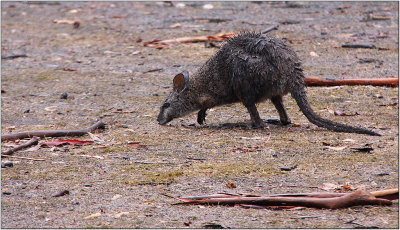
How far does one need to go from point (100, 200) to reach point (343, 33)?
8.41 metres

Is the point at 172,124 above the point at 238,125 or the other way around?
the other way around

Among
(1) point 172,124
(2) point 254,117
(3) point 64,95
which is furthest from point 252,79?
(3) point 64,95

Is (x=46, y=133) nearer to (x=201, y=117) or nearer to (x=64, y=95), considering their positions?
(x=201, y=117)

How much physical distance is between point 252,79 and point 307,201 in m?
2.85

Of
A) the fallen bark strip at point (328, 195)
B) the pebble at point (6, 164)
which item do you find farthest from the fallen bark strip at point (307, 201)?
the pebble at point (6, 164)

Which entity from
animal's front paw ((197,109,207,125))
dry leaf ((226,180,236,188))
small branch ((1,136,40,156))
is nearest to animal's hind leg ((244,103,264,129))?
animal's front paw ((197,109,207,125))

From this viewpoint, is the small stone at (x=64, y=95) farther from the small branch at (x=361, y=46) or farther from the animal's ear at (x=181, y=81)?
the small branch at (x=361, y=46)

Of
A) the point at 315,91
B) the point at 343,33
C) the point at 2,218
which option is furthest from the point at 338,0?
the point at 2,218

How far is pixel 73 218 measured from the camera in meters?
4.01

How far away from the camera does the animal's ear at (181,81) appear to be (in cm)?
751

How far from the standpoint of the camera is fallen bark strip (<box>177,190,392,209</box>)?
3.89 m

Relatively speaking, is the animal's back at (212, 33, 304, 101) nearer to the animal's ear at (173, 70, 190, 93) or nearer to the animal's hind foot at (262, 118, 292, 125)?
the animal's hind foot at (262, 118, 292, 125)

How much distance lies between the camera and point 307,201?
3971 millimetres

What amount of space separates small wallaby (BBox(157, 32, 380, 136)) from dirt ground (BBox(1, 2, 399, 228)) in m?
0.19
